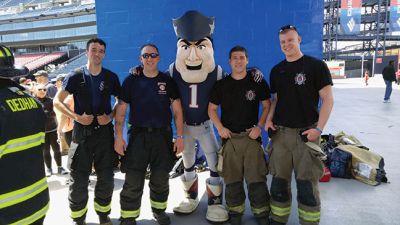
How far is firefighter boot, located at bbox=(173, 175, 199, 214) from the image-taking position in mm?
3338

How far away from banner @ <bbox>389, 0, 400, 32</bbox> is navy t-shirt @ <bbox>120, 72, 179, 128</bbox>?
3635 cm

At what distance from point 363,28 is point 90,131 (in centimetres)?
4132

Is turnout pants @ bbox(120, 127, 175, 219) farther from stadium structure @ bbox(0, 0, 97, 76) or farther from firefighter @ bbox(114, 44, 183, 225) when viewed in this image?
stadium structure @ bbox(0, 0, 97, 76)

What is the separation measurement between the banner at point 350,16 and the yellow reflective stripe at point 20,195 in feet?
119

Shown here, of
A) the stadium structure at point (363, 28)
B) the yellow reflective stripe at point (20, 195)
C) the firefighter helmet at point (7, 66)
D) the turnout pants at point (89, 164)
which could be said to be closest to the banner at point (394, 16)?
the stadium structure at point (363, 28)

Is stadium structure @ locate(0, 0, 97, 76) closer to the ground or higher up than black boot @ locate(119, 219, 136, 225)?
higher up

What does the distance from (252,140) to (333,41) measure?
36.5 meters

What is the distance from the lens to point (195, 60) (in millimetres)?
3143

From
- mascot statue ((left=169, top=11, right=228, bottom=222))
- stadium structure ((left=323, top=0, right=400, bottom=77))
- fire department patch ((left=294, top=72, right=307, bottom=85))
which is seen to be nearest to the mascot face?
mascot statue ((left=169, top=11, right=228, bottom=222))

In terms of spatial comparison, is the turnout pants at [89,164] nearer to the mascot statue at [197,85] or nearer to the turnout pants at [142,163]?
the turnout pants at [142,163]

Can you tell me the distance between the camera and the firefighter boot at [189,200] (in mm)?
3338

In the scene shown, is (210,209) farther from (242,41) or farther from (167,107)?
(242,41)

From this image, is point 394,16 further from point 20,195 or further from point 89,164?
point 20,195

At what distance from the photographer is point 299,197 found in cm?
282
